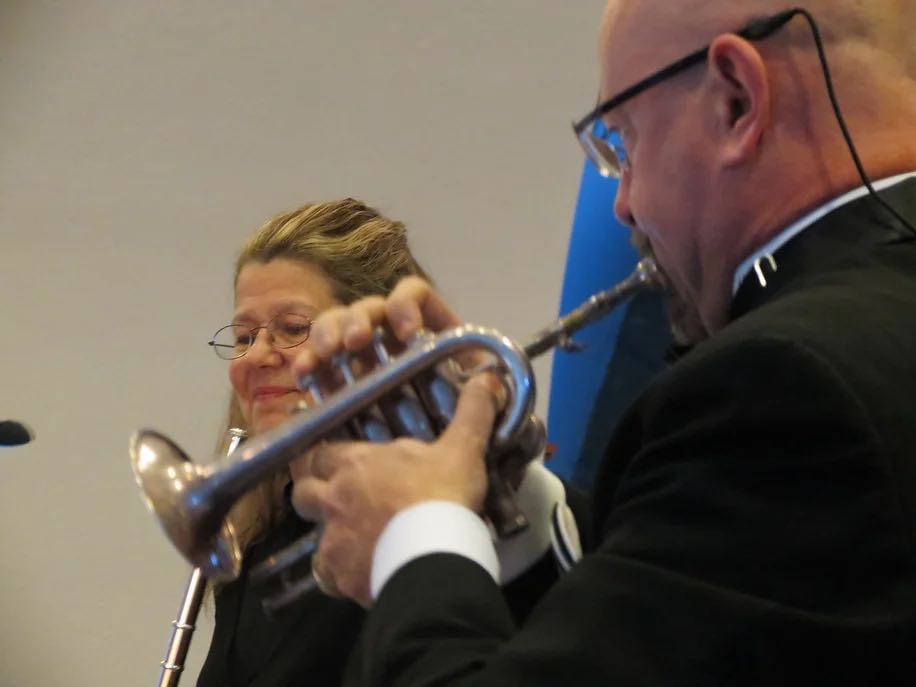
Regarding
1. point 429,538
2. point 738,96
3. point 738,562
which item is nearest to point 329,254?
point 738,96

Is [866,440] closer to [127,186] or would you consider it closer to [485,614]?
[485,614]

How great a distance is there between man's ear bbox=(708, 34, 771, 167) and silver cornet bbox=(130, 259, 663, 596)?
0.25 meters

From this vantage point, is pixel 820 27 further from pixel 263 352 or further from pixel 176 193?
pixel 176 193

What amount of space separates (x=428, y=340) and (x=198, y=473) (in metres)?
0.22

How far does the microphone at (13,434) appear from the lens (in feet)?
4.22

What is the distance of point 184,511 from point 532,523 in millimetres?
340

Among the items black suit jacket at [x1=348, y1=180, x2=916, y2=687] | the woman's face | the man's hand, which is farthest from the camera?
the woman's face

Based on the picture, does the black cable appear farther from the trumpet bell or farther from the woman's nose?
the woman's nose

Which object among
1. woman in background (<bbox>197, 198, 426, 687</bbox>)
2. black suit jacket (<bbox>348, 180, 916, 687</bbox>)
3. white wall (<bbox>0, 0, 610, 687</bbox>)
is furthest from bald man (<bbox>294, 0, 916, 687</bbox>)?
white wall (<bbox>0, 0, 610, 687</bbox>)

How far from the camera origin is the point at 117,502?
2033 millimetres

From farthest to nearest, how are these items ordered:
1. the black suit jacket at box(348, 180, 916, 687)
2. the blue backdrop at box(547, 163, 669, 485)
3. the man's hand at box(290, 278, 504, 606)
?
the blue backdrop at box(547, 163, 669, 485) → the man's hand at box(290, 278, 504, 606) → the black suit jacket at box(348, 180, 916, 687)

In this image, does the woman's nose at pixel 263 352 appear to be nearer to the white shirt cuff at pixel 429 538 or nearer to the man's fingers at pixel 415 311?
the man's fingers at pixel 415 311

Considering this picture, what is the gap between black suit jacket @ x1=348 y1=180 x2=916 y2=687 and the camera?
486mm

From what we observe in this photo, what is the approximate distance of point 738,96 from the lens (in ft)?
2.60
